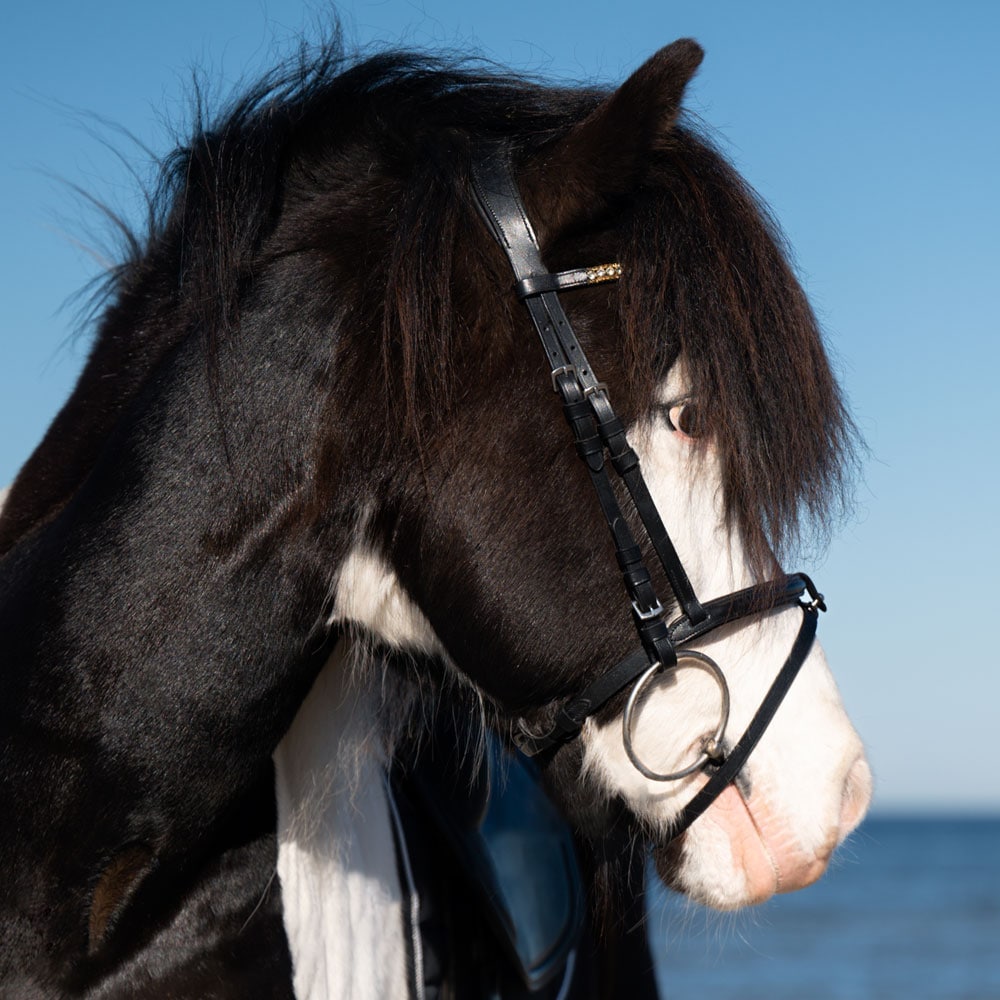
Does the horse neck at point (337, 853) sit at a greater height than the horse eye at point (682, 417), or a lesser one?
lesser

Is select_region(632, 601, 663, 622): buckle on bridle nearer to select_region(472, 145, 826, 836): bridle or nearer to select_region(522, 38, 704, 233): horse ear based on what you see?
select_region(472, 145, 826, 836): bridle

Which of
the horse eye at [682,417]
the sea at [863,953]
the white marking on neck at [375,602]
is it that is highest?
the horse eye at [682,417]

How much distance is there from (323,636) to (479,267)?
0.64 meters

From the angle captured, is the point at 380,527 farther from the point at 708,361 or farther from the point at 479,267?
the point at 708,361

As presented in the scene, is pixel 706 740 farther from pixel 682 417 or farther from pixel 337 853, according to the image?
pixel 337 853

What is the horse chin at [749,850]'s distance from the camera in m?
1.77

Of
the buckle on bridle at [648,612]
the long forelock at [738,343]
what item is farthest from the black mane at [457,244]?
the buckle on bridle at [648,612]

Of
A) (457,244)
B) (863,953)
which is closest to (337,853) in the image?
(457,244)

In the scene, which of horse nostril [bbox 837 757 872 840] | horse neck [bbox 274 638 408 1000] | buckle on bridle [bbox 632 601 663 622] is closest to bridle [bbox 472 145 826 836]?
buckle on bridle [bbox 632 601 663 622]

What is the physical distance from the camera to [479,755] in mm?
2340

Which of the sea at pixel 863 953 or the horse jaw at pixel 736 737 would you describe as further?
the sea at pixel 863 953

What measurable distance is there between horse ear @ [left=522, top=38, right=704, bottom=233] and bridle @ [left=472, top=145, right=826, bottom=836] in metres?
0.07

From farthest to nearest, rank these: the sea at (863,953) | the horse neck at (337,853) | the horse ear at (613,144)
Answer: the sea at (863,953), the horse neck at (337,853), the horse ear at (613,144)

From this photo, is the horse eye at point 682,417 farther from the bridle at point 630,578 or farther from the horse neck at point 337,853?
the horse neck at point 337,853
